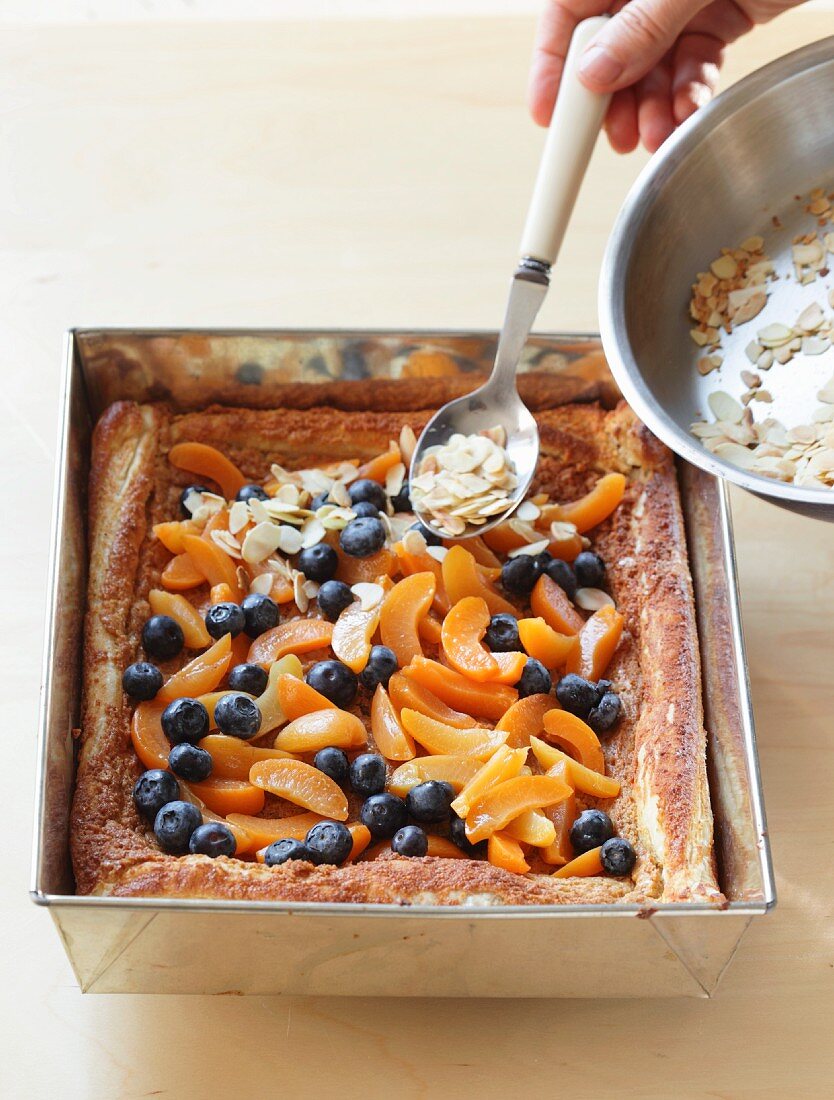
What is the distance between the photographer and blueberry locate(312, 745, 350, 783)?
1.70 m

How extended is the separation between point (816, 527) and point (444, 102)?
4.19 ft

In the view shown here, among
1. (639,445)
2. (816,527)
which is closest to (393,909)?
(639,445)

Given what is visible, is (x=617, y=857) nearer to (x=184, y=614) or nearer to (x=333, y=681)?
(x=333, y=681)

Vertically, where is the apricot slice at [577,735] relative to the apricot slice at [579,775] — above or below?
above

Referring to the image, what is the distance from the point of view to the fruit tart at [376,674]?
161cm

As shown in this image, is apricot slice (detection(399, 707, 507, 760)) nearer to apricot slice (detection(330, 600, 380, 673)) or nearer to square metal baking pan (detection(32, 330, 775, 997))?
apricot slice (detection(330, 600, 380, 673))

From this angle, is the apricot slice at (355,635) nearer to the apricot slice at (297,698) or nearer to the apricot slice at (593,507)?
the apricot slice at (297,698)

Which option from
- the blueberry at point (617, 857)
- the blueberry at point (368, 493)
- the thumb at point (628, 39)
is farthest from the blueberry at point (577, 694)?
the thumb at point (628, 39)

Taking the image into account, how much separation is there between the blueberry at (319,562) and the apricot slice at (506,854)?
52cm

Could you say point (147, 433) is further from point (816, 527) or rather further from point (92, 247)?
point (816, 527)

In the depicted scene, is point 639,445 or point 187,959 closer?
point 187,959

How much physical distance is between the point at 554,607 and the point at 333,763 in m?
0.44

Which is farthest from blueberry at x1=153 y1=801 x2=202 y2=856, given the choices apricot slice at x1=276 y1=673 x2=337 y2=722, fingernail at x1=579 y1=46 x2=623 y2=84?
fingernail at x1=579 y1=46 x2=623 y2=84

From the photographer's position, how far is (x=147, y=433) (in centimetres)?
202
